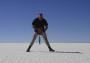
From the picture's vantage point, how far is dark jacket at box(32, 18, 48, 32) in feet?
42.5

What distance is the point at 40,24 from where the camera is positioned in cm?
1305

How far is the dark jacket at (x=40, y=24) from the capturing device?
42.5ft
